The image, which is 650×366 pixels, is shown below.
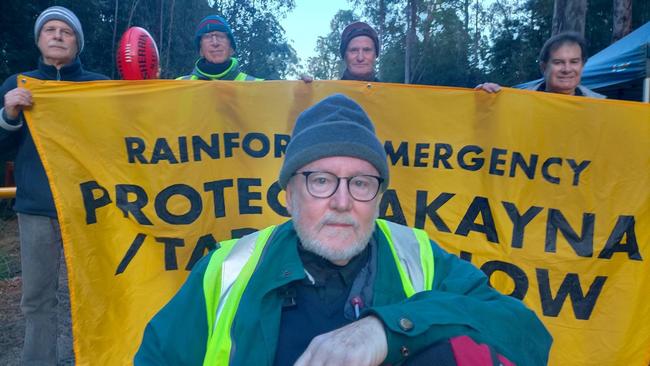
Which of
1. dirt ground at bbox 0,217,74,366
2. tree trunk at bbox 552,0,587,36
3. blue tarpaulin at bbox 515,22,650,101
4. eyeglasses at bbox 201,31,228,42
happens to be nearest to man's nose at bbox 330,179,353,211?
eyeglasses at bbox 201,31,228,42

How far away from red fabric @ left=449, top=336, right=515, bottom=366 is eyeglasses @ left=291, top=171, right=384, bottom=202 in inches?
23.3

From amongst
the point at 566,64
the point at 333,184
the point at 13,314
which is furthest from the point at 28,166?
the point at 566,64

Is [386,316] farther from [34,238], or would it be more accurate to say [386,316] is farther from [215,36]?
[215,36]

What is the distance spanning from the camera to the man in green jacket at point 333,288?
5.20 ft

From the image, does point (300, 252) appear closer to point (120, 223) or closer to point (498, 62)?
point (120, 223)

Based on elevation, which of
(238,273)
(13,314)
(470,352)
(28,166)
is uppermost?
(28,166)

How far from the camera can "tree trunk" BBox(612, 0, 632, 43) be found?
39.9 feet

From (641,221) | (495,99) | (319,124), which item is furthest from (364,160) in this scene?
(641,221)

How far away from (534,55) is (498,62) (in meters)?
3.53

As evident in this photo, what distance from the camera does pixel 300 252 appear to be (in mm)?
1957

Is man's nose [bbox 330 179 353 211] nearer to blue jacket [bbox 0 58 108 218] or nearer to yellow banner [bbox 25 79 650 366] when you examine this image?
yellow banner [bbox 25 79 650 366]

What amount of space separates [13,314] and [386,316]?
180 inches

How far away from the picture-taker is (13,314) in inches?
196

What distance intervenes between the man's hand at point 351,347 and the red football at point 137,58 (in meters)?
4.15
